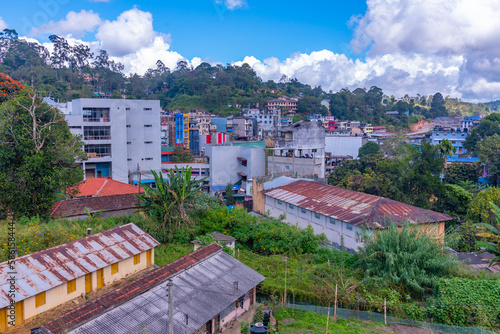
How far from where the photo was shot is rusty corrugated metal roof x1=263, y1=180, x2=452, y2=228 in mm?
14781

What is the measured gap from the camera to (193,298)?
317 inches

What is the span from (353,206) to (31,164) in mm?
13110

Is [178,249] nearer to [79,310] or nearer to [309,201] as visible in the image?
Result: [79,310]

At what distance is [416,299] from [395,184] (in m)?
Answer: 17.3

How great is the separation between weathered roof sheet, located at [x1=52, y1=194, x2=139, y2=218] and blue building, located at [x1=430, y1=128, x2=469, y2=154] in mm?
48043

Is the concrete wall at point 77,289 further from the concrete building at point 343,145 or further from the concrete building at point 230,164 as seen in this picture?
the concrete building at point 343,145

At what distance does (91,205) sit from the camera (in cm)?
1645

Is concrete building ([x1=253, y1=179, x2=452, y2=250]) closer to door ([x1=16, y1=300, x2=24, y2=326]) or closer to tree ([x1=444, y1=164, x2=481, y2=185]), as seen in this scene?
door ([x1=16, y1=300, x2=24, y2=326])

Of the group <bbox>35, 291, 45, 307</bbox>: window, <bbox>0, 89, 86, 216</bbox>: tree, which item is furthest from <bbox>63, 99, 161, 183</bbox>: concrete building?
<bbox>35, 291, 45, 307</bbox>: window

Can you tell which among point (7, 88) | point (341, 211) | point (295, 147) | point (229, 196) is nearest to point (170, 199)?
point (341, 211)

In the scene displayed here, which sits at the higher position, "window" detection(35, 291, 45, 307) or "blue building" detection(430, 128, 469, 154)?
"blue building" detection(430, 128, 469, 154)

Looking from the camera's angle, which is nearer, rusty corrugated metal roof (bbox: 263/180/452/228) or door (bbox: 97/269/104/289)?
door (bbox: 97/269/104/289)

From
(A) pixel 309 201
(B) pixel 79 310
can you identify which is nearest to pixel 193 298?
(B) pixel 79 310

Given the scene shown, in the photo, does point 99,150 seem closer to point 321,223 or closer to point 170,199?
point 170,199
